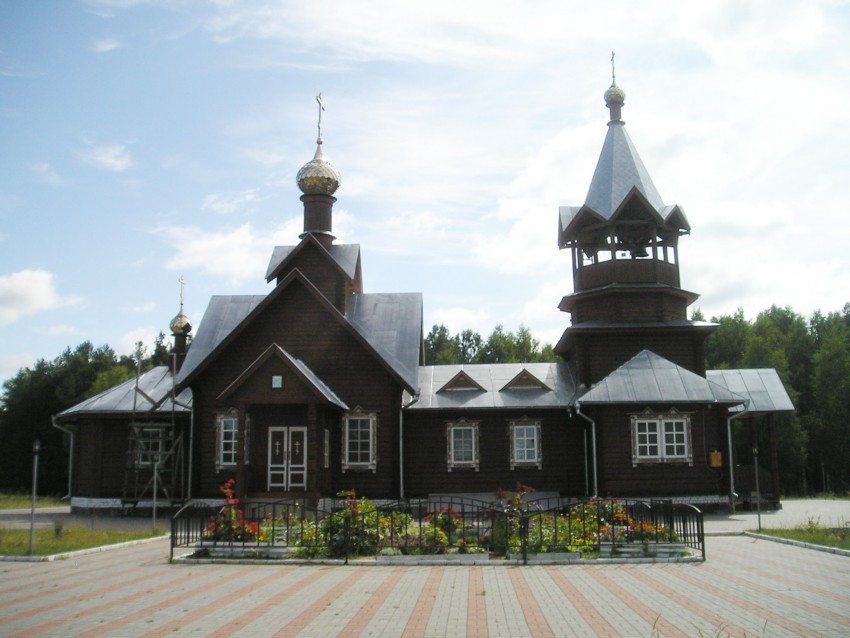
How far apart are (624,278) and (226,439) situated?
12.1m

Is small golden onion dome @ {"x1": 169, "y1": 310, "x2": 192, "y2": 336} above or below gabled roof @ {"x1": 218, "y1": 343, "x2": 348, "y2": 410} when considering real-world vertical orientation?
above

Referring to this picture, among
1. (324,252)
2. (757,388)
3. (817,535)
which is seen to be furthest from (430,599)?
(757,388)

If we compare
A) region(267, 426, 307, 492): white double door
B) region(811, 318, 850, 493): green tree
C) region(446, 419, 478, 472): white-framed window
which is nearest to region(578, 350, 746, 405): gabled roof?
region(446, 419, 478, 472): white-framed window

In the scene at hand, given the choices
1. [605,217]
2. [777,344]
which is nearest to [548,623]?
[605,217]

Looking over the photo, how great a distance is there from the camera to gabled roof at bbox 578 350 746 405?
2088 cm

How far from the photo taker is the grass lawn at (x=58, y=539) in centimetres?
1358

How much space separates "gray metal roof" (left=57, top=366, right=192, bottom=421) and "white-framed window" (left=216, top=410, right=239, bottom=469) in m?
1.39

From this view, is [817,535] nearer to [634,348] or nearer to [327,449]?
[634,348]

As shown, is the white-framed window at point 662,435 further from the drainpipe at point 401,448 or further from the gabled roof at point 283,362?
the gabled roof at point 283,362

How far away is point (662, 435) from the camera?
69.8 feet

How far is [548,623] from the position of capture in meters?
7.93

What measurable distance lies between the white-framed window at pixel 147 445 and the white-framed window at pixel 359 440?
16.8 feet

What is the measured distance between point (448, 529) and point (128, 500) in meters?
12.5

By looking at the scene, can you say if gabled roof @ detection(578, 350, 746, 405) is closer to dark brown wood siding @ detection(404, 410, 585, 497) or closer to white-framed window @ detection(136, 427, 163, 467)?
dark brown wood siding @ detection(404, 410, 585, 497)
